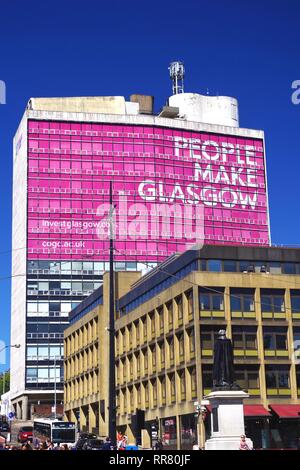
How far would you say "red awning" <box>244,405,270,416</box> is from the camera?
66006 millimetres

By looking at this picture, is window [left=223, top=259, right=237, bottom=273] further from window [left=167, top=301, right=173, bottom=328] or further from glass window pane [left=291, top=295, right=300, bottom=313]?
window [left=167, top=301, right=173, bottom=328]

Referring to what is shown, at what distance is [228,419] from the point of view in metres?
34.6

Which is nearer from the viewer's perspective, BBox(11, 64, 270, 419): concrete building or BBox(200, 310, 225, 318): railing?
BBox(200, 310, 225, 318): railing

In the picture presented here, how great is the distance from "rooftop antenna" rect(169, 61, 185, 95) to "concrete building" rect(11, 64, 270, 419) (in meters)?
14.6

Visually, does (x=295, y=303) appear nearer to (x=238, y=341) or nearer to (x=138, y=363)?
(x=238, y=341)

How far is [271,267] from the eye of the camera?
73.1m

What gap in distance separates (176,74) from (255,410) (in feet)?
376

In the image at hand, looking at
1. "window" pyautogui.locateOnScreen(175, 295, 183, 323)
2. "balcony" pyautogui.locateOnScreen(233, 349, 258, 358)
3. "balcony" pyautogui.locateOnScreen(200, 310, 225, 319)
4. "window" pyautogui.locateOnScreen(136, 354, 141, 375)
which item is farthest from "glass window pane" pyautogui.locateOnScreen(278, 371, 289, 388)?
"window" pyautogui.locateOnScreen(136, 354, 141, 375)

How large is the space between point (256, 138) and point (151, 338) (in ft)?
285

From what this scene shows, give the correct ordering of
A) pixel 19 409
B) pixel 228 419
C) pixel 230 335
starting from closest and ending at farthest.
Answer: pixel 228 419
pixel 230 335
pixel 19 409

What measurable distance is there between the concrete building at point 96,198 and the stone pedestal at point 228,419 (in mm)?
104837

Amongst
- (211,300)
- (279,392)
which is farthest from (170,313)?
(279,392)

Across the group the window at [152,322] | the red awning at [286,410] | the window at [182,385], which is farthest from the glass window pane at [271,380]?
the window at [152,322]

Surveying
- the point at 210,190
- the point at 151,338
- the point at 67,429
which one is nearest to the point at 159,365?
the point at 151,338
